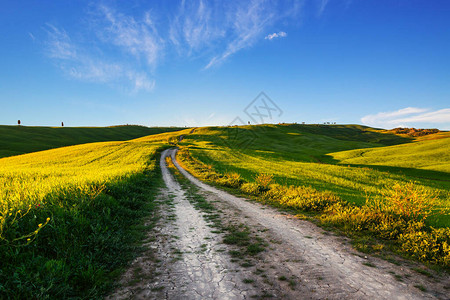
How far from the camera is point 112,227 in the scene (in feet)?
24.6

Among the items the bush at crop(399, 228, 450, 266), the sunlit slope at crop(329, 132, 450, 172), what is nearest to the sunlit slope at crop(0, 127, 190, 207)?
the bush at crop(399, 228, 450, 266)

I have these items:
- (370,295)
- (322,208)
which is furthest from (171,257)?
(322,208)

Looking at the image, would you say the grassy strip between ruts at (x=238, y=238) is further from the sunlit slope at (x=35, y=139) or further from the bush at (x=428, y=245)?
the sunlit slope at (x=35, y=139)

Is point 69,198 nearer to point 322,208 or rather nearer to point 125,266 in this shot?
point 125,266

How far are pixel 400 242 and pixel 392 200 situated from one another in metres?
2.10

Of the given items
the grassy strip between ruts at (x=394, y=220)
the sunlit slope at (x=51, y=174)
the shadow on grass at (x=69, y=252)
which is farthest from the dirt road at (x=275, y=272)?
the sunlit slope at (x=51, y=174)

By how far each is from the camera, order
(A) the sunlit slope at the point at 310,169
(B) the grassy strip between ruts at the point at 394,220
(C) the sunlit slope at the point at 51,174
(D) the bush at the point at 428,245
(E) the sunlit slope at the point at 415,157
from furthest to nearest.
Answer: (E) the sunlit slope at the point at 415,157, (A) the sunlit slope at the point at 310,169, (C) the sunlit slope at the point at 51,174, (B) the grassy strip between ruts at the point at 394,220, (D) the bush at the point at 428,245

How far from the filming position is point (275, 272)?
16.3 feet

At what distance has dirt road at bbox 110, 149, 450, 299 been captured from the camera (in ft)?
13.9

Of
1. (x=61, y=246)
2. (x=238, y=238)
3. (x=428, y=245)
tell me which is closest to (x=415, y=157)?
(x=428, y=245)

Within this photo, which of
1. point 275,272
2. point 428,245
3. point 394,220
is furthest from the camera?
point 394,220

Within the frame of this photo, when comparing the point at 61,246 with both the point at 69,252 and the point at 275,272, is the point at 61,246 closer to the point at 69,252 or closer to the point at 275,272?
the point at 69,252

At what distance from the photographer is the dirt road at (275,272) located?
423 centimetres

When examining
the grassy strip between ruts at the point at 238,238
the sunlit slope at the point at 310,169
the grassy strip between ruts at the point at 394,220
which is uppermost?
the grassy strip between ruts at the point at 394,220
